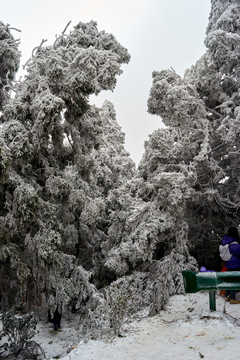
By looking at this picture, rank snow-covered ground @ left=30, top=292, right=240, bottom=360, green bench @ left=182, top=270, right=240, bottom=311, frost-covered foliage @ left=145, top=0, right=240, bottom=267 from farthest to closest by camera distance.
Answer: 1. frost-covered foliage @ left=145, top=0, right=240, bottom=267
2. green bench @ left=182, top=270, right=240, bottom=311
3. snow-covered ground @ left=30, top=292, right=240, bottom=360

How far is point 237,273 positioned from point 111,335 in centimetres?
249

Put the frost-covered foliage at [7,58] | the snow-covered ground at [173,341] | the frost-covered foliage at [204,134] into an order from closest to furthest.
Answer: the snow-covered ground at [173,341] < the frost-covered foliage at [7,58] < the frost-covered foliage at [204,134]

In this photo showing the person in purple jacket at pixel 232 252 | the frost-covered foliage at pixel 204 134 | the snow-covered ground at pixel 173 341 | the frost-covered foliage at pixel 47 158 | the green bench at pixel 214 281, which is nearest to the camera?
the snow-covered ground at pixel 173 341

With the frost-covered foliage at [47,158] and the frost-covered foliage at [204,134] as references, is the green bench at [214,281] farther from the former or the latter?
the frost-covered foliage at [204,134]

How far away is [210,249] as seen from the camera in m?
11.3

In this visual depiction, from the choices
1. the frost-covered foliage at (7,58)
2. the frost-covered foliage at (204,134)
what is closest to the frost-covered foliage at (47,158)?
the frost-covered foliage at (7,58)

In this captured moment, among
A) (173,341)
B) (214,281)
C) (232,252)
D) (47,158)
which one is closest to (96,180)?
(47,158)

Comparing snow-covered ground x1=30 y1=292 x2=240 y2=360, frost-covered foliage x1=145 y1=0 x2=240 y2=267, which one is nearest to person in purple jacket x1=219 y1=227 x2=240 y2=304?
snow-covered ground x1=30 y1=292 x2=240 y2=360

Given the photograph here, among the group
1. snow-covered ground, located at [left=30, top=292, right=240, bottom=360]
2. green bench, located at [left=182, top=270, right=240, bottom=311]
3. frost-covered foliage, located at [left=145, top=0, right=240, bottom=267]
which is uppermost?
frost-covered foliage, located at [left=145, top=0, right=240, bottom=267]

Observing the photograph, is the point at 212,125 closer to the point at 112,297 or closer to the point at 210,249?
the point at 210,249

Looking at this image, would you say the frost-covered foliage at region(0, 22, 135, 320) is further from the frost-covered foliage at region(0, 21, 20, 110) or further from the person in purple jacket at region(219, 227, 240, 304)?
the person in purple jacket at region(219, 227, 240, 304)

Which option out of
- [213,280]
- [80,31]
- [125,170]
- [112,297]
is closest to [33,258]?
[112,297]

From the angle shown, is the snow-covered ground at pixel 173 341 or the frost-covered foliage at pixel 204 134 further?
the frost-covered foliage at pixel 204 134

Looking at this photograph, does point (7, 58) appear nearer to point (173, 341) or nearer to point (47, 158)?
point (47, 158)
